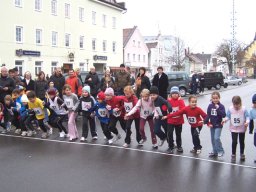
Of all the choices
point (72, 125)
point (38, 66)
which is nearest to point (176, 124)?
point (72, 125)

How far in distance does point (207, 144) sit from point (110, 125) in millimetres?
2525

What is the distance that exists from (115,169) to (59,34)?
32.1m

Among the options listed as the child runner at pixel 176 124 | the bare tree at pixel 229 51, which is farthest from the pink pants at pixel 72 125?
the bare tree at pixel 229 51

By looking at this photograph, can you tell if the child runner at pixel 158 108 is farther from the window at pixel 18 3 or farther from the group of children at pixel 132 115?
the window at pixel 18 3

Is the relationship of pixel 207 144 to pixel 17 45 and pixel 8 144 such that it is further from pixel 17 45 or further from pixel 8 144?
pixel 17 45

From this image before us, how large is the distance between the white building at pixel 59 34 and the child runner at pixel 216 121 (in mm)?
25212

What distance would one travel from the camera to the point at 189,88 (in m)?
29.1

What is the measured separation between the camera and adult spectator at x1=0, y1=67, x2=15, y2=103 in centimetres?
1200

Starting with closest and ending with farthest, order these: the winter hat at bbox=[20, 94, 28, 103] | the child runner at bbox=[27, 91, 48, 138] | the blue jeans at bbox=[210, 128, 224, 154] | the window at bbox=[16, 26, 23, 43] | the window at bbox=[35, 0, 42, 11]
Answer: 1. the blue jeans at bbox=[210, 128, 224, 154]
2. the child runner at bbox=[27, 91, 48, 138]
3. the winter hat at bbox=[20, 94, 28, 103]
4. the window at bbox=[16, 26, 23, 43]
5. the window at bbox=[35, 0, 42, 11]

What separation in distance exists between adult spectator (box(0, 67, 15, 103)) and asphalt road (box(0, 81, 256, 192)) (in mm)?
2999

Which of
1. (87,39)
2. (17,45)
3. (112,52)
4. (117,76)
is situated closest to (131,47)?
(112,52)

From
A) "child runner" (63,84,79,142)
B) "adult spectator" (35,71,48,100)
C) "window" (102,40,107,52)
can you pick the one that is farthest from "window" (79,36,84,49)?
"child runner" (63,84,79,142)

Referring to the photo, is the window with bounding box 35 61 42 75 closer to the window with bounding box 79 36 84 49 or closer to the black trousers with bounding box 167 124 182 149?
the window with bounding box 79 36 84 49

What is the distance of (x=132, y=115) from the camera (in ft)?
30.2
